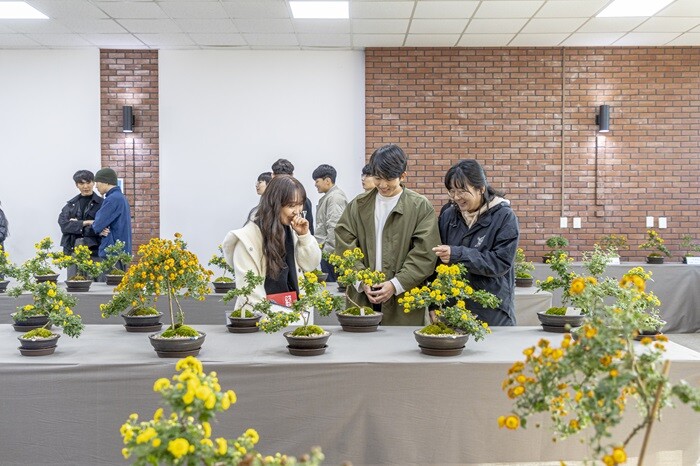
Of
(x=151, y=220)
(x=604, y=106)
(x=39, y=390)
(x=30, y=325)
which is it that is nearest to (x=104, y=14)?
(x=151, y=220)

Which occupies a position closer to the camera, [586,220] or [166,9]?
[166,9]

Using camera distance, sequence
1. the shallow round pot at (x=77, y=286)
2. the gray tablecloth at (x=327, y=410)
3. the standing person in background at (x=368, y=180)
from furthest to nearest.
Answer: the shallow round pot at (x=77, y=286)
the standing person in background at (x=368, y=180)
the gray tablecloth at (x=327, y=410)

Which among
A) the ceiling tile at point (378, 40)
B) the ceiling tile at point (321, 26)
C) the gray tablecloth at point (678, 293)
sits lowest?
the gray tablecloth at point (678, 293)

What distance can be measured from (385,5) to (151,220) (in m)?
3.73

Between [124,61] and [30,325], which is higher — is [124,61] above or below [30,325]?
above

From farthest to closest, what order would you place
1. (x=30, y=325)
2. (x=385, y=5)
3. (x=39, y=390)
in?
(x=385, y=5) → (x=30, y=325) → (x=39, y=390)

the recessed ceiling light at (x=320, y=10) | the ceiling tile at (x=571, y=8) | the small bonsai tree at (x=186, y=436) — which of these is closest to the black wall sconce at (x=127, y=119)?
the recessed ceiling light at (x=320, y=10)

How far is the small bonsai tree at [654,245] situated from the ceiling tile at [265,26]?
4592 mm

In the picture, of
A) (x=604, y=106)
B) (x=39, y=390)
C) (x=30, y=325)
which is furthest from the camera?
(x=604, y=106)

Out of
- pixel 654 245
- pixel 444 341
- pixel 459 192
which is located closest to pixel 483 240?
pixel 459 192

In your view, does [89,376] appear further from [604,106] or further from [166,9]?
[604,106]

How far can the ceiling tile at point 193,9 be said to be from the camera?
5973 millimetres

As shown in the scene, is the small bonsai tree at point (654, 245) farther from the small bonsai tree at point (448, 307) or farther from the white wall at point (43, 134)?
the white wall at point (43, 134)

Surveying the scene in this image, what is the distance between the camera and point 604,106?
7461 mm
